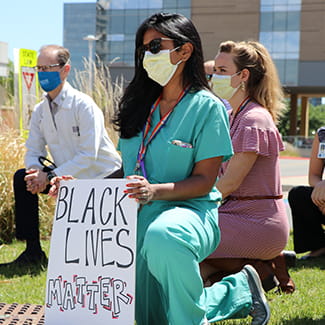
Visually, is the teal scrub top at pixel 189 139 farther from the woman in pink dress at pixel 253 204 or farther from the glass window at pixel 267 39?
the glass window at pixel 267 39

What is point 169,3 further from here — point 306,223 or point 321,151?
point 321,151

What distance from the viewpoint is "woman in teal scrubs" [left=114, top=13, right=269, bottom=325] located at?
246 cm

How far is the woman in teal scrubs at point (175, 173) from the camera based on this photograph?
8.07 ft

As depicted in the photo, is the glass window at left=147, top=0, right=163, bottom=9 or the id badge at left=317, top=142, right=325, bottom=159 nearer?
the id badge at left=317, top=142, right=325, bottom=159

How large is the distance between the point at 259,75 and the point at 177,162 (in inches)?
64.8

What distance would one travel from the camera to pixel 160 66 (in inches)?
112

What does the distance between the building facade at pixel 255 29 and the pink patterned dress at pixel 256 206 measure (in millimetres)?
40010

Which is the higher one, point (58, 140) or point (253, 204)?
point (58, 140)

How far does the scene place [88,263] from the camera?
2605mm

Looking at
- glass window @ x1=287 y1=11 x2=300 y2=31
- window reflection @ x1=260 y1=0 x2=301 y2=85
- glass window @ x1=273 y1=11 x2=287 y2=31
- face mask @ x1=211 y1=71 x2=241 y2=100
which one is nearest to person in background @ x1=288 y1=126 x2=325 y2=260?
face mask @ x1=211 y1=71 x2=241 y2=100

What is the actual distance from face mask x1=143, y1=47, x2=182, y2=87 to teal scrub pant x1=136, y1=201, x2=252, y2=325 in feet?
2.03

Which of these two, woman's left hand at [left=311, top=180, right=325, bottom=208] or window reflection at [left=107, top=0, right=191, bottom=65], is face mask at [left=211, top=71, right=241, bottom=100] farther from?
window reflection at [left=107, top=0, right=191, bottom=65]

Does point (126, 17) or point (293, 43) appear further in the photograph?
point (126, 17)

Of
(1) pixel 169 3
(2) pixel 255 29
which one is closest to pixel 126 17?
(1) pixel 169 3
